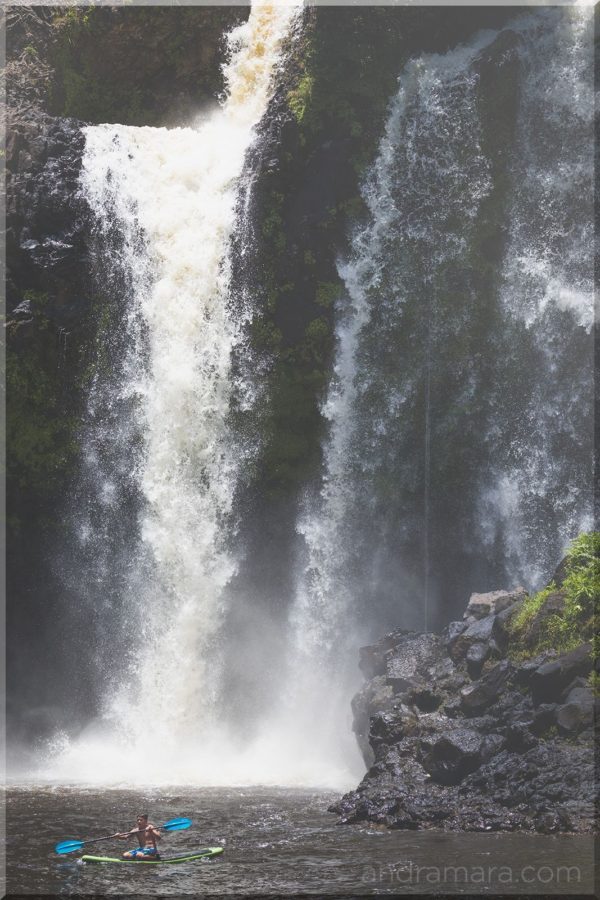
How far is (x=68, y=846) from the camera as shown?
1193cm

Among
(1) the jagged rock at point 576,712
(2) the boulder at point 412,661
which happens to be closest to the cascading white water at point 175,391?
(2) the boulder at point 412,661

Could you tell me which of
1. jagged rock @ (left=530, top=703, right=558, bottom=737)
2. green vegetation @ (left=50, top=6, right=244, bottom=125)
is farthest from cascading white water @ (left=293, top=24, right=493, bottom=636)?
jagged rock @ (left=530, top=703, right=558, bottom=737)

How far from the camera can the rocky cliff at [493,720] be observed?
42.8ft

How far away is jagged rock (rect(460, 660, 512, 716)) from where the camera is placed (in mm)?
15023

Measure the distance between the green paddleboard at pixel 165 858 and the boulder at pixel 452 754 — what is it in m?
3.47

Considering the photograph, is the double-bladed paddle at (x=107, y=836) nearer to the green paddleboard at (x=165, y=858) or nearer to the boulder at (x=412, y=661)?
the green paddleboard at (x=165, y=858)

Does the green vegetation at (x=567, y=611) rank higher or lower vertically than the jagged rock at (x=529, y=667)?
higher

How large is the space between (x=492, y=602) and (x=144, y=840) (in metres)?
7.13

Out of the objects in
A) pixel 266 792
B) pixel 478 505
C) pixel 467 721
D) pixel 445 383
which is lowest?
pixel 266 792

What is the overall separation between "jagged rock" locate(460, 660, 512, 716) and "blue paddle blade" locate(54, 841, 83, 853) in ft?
19.1

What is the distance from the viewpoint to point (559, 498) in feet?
63.7

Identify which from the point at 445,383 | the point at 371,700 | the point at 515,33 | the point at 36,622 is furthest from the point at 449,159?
the point at 36,622

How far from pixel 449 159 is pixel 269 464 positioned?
6.99 meters

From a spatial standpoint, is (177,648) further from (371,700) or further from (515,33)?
(515,33)
